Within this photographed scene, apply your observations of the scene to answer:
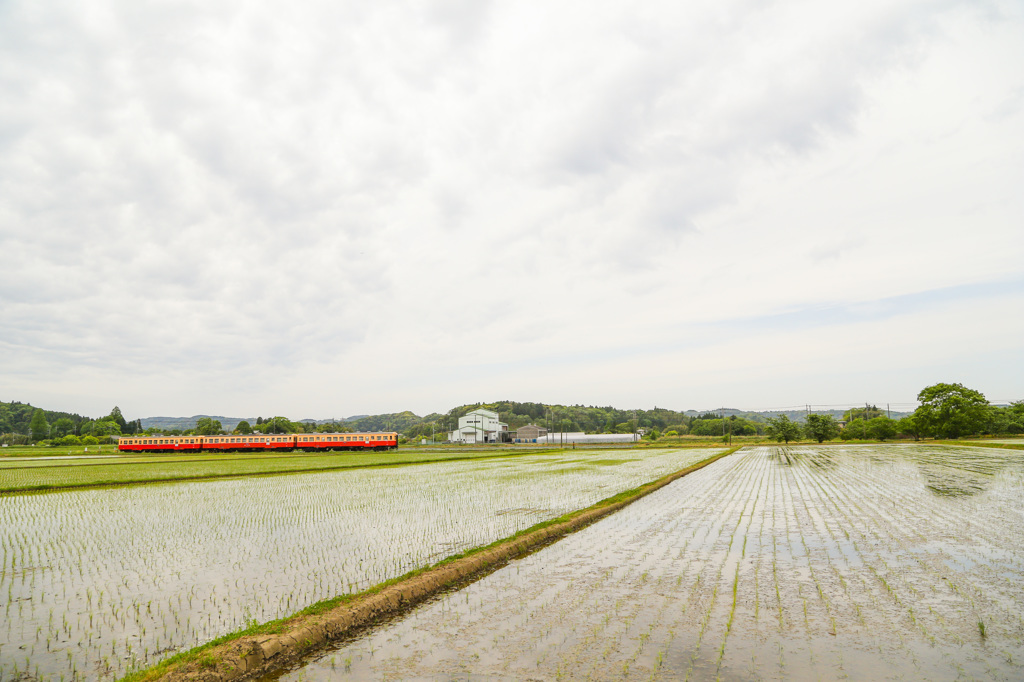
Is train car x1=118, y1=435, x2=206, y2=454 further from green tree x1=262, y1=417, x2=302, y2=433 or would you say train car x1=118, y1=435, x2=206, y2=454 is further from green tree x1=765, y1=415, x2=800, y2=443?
green tree x1=765, y1=415, x2=800, y2=443

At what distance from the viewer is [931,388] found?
69.9 m

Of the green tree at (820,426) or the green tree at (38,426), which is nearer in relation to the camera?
the green tree at (820,426)

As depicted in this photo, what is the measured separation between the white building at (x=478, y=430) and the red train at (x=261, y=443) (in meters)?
37.7

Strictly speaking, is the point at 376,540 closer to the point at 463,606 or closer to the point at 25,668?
the point at 463,606

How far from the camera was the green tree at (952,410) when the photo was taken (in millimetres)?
66938

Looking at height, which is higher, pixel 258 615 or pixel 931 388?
pixel 931 388

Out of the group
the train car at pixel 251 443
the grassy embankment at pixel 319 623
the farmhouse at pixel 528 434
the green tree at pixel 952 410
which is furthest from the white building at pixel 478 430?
the grassy embankment at pixel 319 623

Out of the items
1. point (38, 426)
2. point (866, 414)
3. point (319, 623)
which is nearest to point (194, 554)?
point (319, 623)

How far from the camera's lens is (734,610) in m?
7.45

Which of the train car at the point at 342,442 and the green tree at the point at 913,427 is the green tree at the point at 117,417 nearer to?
the train car at the point at 342,442

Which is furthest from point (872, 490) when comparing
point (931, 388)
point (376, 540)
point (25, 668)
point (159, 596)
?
point (931, 388)

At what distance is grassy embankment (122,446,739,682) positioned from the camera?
18.9 feet

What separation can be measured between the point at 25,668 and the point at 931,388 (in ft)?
286

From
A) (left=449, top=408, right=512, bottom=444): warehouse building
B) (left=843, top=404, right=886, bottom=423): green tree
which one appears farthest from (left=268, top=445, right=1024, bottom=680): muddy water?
(left=843, top=404, right=886, bottom=423): green tree
